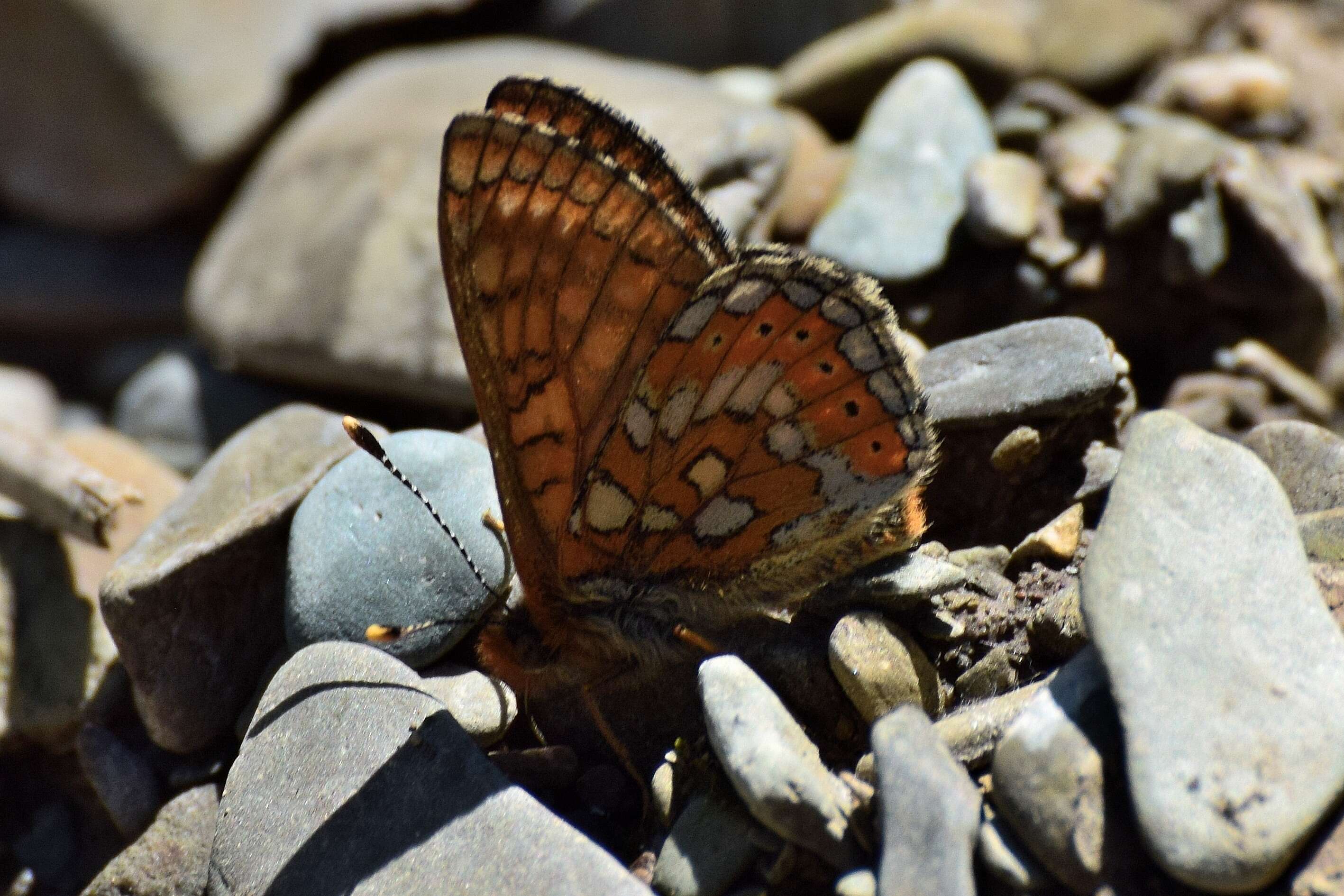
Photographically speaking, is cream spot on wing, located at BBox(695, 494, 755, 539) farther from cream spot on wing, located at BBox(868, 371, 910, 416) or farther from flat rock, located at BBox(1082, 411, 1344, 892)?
flat rock, located at BBox(1082, 411, 1344, 892)

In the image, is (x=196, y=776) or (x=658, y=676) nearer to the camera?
(x=658, y=676)

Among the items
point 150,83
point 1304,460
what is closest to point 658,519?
point 1304,460

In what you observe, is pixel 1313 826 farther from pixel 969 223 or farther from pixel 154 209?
pixel 154 209

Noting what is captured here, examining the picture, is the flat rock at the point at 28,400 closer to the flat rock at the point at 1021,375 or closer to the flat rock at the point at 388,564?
the flat rock at the point at 388,564

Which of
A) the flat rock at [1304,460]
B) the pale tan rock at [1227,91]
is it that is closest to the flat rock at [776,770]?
the flat rock at [1304,460]

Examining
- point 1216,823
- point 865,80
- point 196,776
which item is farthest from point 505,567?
point 865,80

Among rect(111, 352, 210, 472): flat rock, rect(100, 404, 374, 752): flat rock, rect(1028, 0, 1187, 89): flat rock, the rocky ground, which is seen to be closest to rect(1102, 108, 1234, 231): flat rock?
the rocky ground
